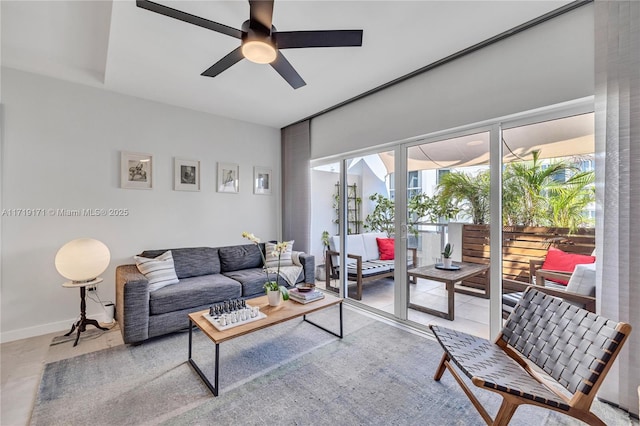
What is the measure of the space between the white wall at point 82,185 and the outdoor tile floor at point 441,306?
2499 millimetres

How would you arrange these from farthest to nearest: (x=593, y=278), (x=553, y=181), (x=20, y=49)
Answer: (x=20, y=49)
(x=553, y=181)
(x=593, y=278)

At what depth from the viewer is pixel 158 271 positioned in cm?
300

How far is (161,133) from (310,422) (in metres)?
3.70

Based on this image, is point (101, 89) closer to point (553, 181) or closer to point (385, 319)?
point (385, 319)

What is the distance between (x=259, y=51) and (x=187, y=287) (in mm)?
2468

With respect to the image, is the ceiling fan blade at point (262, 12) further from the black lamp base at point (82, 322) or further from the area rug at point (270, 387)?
the black lamp base at point (82, 322)

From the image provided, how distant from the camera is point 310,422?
1680 mm

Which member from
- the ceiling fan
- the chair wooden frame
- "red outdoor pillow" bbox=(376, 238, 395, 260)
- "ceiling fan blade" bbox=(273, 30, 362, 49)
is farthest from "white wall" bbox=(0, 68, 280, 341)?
the chair wooden frame

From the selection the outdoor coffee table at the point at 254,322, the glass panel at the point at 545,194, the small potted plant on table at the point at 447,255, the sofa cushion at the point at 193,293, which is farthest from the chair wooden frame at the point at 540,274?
the sofa cushion at the point at 193,293

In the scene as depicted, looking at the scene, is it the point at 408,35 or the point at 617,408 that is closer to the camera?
the point at 617,408

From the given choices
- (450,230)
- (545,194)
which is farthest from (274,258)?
(545,194)

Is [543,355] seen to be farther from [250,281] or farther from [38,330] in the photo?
[38,330]

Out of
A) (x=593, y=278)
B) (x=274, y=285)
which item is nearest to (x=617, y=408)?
(x=593, y=278)

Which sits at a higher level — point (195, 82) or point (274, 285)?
point (195, 82)
